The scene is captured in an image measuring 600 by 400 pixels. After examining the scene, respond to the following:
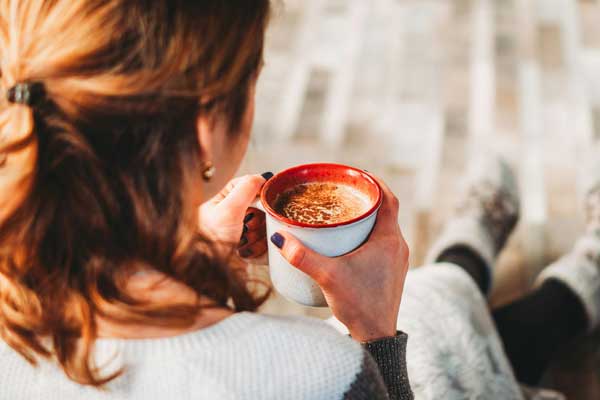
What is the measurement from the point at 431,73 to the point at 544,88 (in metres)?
0.40

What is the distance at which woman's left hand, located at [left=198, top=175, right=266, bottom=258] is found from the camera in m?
0.81

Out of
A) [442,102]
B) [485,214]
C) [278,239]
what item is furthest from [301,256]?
[442,102]

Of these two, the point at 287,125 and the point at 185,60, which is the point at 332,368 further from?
the point at 287,125

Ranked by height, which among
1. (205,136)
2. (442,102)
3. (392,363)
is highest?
(205,136)

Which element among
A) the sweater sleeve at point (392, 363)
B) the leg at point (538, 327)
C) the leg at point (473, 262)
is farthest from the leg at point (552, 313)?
the sweater sleeve at point (392, 363)

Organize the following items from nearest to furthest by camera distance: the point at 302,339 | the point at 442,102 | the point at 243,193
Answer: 1. the point at 302,339
2. the point at 243,193
3. the point at 442,102

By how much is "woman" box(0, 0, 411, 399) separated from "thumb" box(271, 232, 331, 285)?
0.08m

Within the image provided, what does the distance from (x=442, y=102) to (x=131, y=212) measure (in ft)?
5.76

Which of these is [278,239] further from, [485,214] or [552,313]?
[485,214]

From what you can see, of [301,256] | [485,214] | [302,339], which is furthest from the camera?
[485,214]

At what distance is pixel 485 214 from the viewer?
167cm

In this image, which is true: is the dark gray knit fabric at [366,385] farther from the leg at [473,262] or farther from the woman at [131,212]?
the leg at [473,262]

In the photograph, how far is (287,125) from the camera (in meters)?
2.12

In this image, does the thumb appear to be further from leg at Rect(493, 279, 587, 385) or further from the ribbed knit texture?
leg at Rect(493, 279, 587, 385)
